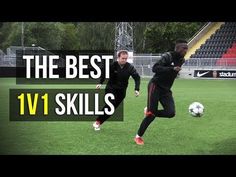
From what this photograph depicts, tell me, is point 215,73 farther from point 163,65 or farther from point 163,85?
point 163,65

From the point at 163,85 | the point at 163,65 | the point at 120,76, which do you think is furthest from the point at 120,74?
the point at 163,65

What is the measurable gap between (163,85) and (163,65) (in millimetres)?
459

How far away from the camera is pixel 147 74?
3372 cm

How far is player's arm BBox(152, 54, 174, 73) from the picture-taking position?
713 cm

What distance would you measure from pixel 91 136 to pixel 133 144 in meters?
1.11

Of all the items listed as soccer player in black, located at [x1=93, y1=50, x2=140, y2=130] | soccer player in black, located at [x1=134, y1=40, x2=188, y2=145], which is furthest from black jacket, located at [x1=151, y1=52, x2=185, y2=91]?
soccer player in black, located at [x1=93, y1=50, x2=140, y2=130]

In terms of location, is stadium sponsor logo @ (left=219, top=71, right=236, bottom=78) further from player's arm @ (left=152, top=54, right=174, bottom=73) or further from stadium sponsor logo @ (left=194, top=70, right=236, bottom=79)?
player's arm @ (left=152, top=54, right=174, bottom=73)

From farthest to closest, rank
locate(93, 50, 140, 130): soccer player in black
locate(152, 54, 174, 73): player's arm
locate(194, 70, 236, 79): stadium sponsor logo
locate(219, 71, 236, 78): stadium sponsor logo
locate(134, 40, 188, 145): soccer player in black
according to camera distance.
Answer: locate(194, 70, 236, 79): stadium sponsor logo → locate(219, 71, 236, 78): stadium sponsor logo → locate(93, 50, 140, 130): soccer player in black → locate(134, 40, 188, 145): soccer player in black → locate(152, 54, 174, 73): player's arm

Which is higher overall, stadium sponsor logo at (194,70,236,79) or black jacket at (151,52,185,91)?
black jacket at (151,52,185,91)

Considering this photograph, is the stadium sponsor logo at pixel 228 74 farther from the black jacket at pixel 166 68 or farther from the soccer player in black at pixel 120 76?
the black jacket at pixel 166 68
